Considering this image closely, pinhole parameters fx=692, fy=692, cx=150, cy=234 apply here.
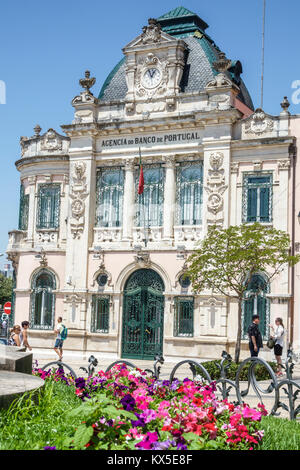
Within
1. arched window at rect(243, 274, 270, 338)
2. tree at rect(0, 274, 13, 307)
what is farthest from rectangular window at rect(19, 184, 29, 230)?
tree at rect(0, 274, 13, 307)

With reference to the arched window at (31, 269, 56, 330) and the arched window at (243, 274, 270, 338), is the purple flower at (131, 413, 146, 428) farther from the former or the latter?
the arched window at (31, 269, 56, 330)

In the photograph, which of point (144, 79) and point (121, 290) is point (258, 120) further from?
point (121, 290)

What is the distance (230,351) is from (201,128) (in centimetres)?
879

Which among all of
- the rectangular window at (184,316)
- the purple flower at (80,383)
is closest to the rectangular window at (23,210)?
the rectangular window at (184,316)

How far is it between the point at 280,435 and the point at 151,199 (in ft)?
67.5

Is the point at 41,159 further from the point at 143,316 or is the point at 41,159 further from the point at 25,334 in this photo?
the point at 25,334

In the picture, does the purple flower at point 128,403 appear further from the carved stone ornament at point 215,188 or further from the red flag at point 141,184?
the red flag at point 141,184

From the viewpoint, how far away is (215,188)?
A: 1058 inches

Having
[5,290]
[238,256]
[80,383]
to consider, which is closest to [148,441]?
[80,383]

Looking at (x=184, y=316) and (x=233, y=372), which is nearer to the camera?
(x=233, y=372)

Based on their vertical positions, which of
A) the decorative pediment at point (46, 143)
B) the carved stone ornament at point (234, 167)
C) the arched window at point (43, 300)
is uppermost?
the decorative pediment at point (46, 143)

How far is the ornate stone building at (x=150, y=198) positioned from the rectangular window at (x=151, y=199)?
0.04 metres

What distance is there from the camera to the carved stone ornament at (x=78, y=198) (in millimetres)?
29219

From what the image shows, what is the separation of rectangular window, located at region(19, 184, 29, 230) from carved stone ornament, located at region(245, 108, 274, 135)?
10.8 meters
